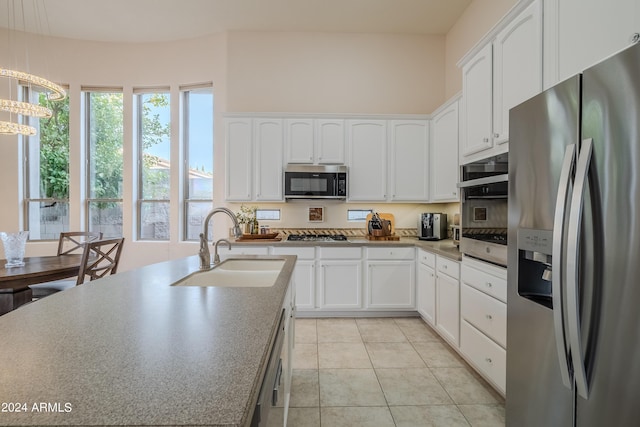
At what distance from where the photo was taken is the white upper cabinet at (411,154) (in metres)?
3.64

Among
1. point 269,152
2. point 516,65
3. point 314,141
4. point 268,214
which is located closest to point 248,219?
point 268,214

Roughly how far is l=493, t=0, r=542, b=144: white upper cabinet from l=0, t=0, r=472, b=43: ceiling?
75.0 inches

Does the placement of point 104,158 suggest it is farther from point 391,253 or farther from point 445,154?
point 445,154

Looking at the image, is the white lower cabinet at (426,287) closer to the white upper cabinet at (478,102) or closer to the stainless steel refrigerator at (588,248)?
the white upper cabinet at (478,102)

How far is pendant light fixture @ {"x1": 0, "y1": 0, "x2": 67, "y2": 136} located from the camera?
Result: 102 inches

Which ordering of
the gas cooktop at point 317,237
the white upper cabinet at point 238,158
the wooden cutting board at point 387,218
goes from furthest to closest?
the wooden cutting board at point 387,218 < the white upper cabinet at point 238,158 < the gas cooktop at point 317,237

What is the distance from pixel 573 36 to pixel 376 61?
286 centimetres

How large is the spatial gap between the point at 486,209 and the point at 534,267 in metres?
0.73

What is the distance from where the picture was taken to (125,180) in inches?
163

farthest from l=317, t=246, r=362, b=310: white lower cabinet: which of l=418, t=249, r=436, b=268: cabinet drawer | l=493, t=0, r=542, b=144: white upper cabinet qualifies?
l=493, t=0, r=542, b=144: white upper cabinet

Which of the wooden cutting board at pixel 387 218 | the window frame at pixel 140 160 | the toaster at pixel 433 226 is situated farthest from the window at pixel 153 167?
the toaster at pixel 433 226

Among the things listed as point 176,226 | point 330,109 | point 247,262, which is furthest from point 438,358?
point 176,226

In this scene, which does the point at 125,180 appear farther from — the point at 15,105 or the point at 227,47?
the point at 227,47

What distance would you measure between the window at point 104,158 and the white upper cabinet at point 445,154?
13.7ft
